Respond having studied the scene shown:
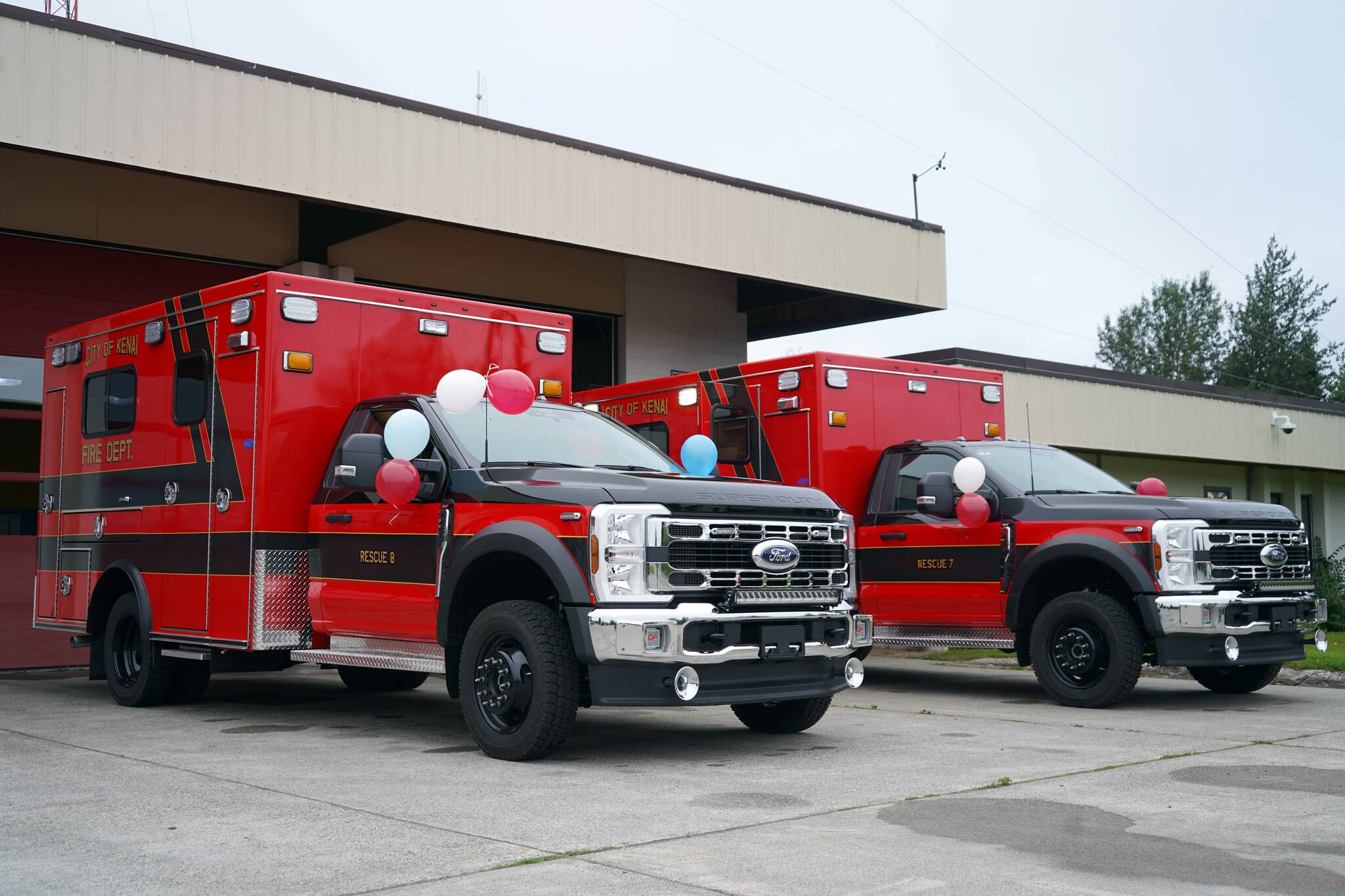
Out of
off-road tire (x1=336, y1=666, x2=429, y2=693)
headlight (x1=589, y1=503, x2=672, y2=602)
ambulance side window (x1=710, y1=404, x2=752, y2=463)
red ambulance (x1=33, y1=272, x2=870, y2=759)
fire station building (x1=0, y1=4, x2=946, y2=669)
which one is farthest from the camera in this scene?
ambulance side window (x1=710, y1=404, x2=752, y2=463)

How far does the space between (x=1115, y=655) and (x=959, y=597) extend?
5.30 ft

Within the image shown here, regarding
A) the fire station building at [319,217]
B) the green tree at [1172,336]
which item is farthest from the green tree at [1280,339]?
the fire station building at [319,217]

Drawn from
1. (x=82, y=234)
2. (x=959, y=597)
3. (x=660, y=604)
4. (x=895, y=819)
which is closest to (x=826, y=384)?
(x=959, y=597)

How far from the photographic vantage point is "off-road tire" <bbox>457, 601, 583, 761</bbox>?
7.41 metres

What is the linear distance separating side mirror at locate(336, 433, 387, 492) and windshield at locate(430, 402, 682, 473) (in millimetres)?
515

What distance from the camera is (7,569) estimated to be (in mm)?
14070

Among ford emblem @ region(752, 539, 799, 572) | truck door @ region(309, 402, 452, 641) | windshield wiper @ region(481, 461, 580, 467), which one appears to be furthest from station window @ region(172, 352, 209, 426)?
ford emblem @ region(752, 539, 799, 572)

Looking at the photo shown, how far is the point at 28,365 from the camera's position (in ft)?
47.9

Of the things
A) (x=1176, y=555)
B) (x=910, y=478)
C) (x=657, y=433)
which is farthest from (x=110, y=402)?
(x=1176, y=555)

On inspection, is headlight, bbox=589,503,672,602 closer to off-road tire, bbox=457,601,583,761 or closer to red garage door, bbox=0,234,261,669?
off-road tire, bbox=457,601,583,761

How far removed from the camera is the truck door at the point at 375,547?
27.4 feet

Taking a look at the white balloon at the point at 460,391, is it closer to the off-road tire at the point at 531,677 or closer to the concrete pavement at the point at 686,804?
the off-road tire at the point at 531,677

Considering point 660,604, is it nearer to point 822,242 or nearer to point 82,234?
point 82,234

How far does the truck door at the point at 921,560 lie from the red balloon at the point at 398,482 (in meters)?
5.02
